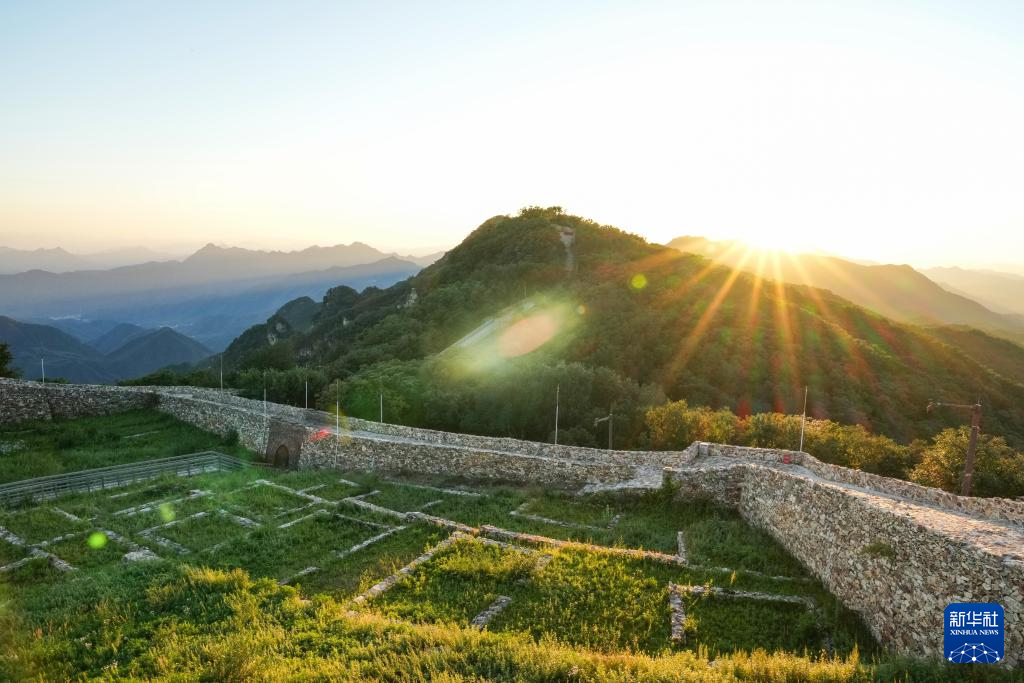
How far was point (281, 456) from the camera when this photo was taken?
26594mm

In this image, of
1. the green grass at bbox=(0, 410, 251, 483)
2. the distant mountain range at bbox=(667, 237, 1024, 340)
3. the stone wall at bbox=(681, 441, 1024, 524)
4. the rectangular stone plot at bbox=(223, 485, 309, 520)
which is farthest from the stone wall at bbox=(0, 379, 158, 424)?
the distant mountain range at bbox=(667, 237, 1024, 340)

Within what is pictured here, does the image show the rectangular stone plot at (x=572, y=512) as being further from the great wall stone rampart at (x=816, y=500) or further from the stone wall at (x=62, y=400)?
the stone wall at (x=62, y=400)

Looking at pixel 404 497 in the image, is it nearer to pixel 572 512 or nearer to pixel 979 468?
pixel 572 512

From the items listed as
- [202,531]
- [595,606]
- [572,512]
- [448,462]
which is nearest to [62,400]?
[202,531]

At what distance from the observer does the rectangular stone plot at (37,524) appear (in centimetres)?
1482

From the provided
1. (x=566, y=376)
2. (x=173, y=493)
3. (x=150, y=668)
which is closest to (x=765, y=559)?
(x=150, y=668)

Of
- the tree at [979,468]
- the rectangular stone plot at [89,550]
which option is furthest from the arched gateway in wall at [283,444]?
the tree at [979,468]

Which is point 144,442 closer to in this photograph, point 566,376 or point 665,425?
point 566,376

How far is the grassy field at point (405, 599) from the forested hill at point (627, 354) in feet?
39.2

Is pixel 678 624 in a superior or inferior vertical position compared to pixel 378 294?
inferior

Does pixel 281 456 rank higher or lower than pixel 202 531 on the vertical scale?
lower

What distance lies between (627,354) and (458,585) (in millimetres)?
30788

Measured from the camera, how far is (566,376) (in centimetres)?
2877

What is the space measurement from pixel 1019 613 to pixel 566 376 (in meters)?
22.0
